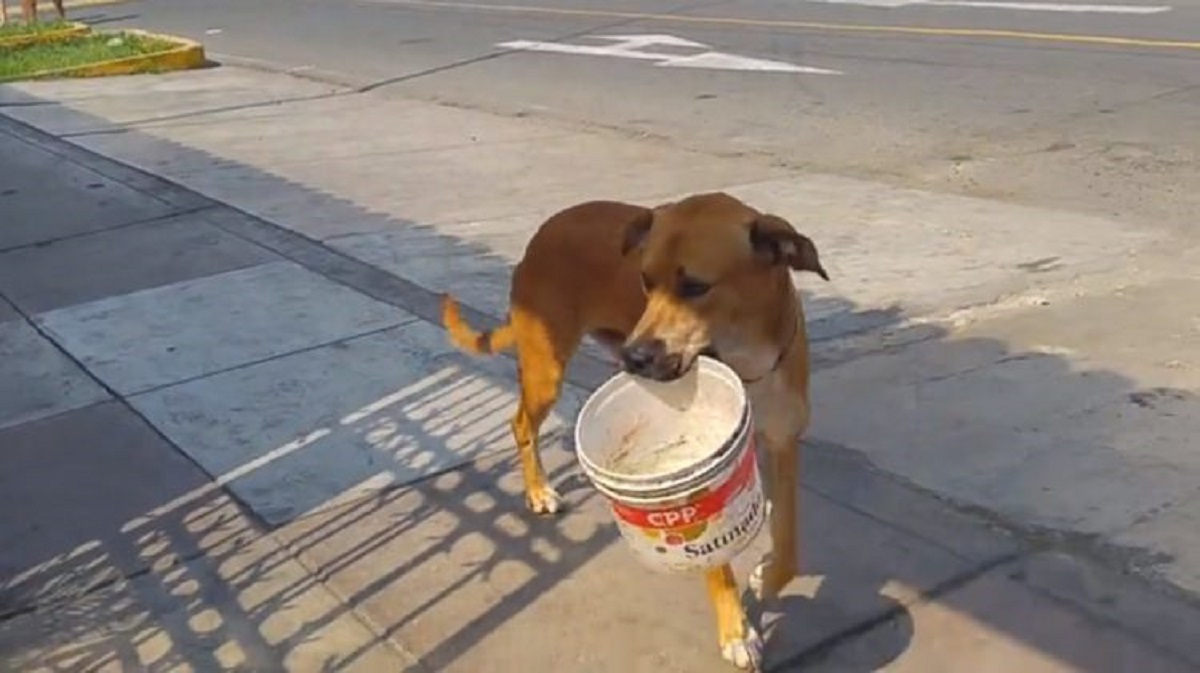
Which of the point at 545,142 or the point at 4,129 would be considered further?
the point at 4,129

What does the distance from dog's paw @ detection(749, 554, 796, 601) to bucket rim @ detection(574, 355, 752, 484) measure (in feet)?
2.38

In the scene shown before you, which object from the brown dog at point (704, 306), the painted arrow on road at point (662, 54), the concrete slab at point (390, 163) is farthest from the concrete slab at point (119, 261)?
the painted arrow on road at point (662, 54)

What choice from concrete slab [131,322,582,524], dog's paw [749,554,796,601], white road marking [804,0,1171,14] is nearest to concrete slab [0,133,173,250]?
concrete slab [131,322,582,524]

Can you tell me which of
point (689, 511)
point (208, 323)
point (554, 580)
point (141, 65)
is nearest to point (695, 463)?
point (689, 511)

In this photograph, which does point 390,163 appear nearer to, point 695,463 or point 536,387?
point 536,387

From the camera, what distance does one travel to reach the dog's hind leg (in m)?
4.41

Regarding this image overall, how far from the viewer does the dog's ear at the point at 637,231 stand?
3.68 meters

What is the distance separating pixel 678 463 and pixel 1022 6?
14.7 meters

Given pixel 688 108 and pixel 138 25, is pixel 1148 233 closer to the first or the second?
pixel 688 108

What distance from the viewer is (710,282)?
3.35m

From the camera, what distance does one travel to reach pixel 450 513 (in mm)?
4652

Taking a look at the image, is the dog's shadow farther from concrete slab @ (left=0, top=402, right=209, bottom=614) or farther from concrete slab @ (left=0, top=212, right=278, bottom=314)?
concrete slab @ (left=0, top=212, right=278, bottom=314)

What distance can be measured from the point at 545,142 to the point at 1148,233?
200 inches

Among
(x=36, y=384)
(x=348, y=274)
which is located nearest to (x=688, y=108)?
(x=348, y=274)
